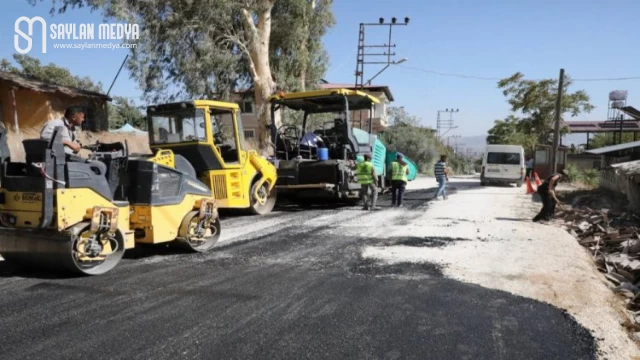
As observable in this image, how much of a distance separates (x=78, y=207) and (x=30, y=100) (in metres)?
15.5

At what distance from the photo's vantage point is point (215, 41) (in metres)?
19.7

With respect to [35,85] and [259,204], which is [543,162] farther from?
[35,85]

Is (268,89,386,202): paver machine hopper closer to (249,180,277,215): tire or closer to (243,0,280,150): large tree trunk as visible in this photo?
(249,180,277,215): tire

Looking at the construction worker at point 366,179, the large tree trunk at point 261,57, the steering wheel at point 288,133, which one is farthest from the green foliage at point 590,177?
the steering wheel at point 288,133

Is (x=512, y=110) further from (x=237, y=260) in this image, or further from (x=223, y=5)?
(x=237, y=260)

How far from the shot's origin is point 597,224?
984 cm

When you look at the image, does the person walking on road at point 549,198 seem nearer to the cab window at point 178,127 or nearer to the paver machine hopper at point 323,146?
the paver machine hopper at point 323,146

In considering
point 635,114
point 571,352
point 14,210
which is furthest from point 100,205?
point 635,114

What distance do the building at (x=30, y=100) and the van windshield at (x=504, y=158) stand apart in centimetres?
1731

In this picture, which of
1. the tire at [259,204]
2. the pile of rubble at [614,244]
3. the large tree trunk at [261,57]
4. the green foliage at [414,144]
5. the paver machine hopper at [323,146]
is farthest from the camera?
the green foliage at [414,144]

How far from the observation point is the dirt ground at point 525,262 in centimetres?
448

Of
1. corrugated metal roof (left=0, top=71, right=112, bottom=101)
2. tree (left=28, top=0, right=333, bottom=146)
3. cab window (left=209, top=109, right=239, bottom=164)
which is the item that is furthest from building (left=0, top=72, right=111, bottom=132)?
cab window (left=209, top=109, right=239, bottom=164)

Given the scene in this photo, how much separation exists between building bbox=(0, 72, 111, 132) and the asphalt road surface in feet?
44.6

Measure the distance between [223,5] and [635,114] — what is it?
66.0 feet
